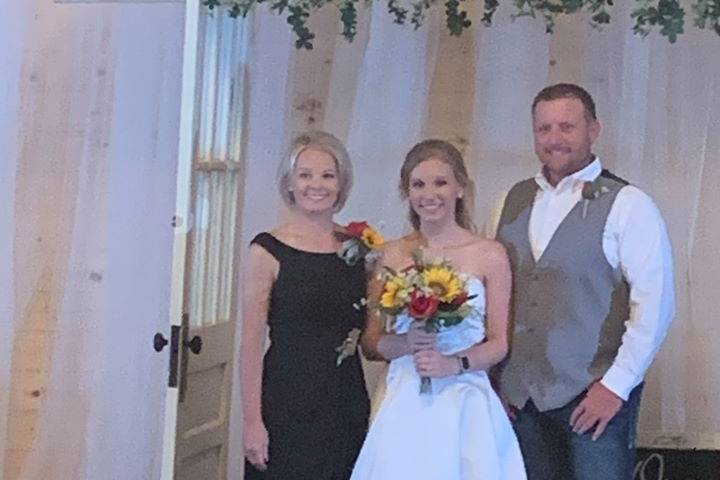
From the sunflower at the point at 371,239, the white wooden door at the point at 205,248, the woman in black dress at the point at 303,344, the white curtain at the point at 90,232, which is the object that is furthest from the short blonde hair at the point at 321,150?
the white curtain at the point at 90,232

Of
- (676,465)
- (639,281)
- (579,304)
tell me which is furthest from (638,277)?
(676,465)

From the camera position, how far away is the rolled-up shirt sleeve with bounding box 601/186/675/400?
2783 millimetres

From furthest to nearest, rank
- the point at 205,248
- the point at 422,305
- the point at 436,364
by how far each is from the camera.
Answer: the point at 205,248 < the point at 436,364 < the point at 422,305

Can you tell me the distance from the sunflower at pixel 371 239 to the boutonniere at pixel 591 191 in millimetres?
531

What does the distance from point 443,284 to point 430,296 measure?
0.15 ft

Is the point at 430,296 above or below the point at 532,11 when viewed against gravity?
below

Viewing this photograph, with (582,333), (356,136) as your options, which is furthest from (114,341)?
(582,333)

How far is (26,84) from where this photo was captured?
375 cm

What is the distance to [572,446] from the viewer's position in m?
2.85

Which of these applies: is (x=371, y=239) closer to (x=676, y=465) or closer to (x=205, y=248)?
(x=205, y=248)

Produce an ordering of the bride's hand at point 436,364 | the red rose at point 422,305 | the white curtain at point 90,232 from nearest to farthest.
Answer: the red rose at point 422,305
the bride's hand at point 436,364
the white curtain at point 90,232

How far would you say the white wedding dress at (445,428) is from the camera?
8.80 ft

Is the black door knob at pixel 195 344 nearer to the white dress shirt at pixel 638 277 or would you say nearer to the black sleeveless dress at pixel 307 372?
the black sleeveless dress at pixel 307 372

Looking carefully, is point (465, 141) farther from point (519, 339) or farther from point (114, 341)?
point (114, 341)
